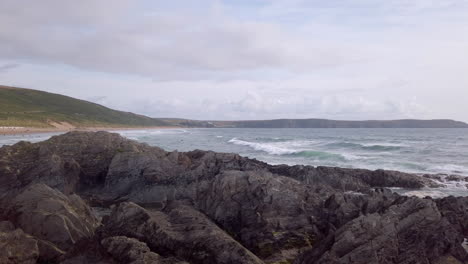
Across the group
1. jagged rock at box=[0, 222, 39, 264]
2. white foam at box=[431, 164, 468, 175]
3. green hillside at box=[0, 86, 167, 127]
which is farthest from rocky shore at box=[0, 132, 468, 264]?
green hillside at box=[0, 86, 167, 127]

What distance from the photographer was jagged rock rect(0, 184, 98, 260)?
13.3 meters

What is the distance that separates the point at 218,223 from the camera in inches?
612

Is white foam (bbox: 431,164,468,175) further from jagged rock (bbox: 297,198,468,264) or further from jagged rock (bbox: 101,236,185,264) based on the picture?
jagged rock (bbox: 101,236,185,264)

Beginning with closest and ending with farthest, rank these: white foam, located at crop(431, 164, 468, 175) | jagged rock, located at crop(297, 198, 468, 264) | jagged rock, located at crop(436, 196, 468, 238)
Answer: jagged rock, located at crop(297, 198, 468, 264) < jagged rock, located at crop(436, 196, 468, 238) < white foam, located at crop(431, 164, 468, 175)

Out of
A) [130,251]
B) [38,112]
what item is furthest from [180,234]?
[38,112]

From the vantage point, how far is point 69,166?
2409cm

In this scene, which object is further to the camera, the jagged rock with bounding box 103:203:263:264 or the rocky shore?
the rocky shore

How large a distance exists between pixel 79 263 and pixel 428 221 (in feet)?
34.2

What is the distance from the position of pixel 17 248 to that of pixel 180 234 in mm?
4658

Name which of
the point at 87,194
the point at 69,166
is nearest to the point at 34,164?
the point at 69,166

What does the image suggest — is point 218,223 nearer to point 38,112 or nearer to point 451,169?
point 451,169

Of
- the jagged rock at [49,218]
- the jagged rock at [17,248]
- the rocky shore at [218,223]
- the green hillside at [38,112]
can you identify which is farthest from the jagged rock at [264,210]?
the green hillside at [38,112]

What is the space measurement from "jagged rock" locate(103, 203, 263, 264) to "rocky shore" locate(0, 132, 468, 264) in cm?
3

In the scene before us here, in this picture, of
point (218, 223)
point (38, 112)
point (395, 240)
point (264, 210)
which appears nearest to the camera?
point (395, 240)
